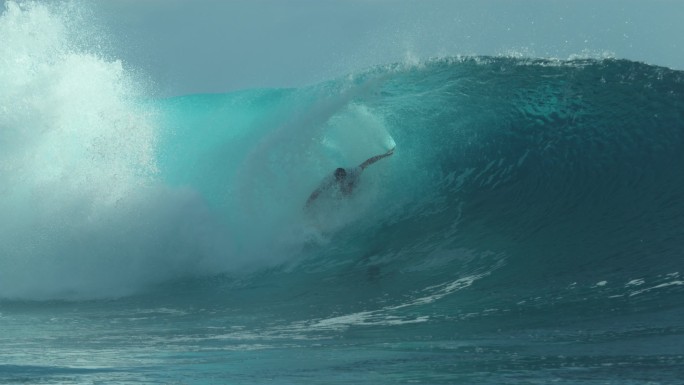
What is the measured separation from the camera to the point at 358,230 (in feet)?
42.8

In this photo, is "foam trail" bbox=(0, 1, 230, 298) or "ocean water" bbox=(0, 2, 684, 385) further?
"foam trail" bbox=(0, 1, 230, 298)

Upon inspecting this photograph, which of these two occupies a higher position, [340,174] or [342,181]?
[340,174]

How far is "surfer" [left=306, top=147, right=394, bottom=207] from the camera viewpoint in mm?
13664

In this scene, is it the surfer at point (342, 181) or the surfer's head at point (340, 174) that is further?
the surfer's head at point (340, 174)

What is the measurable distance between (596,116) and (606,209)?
2.65 metres

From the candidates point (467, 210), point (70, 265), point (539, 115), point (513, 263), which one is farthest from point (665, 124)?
point (70, 265)

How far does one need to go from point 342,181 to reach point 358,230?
108 centimetres

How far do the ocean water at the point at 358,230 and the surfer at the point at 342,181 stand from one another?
0.66 ft

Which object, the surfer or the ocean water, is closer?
the ocean water

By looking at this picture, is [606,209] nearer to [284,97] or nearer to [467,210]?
[467,210]

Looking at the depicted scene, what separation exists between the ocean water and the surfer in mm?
200

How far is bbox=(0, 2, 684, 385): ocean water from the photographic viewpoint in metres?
7.27

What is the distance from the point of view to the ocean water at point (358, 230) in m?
7.27

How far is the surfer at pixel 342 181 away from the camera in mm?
13664
